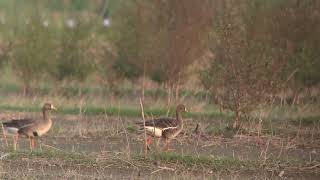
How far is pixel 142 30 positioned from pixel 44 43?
3727 mm

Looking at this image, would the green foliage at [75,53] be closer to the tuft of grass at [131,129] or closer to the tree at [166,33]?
the tree at [166,33]

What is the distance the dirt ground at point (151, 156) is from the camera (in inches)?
436

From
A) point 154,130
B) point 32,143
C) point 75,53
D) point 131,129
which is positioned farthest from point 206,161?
point 75,53

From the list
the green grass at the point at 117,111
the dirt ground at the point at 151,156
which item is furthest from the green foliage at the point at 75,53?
the dirt ground at the point at 151,156

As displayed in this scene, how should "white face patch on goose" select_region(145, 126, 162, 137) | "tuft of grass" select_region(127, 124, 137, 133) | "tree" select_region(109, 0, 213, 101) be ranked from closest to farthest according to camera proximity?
"white face patch on goose" select_region(145, 126, 162, 137), "tuft of grass" select_region(127, 124, 137, 133), "tree" select_region(109, 0, 213, 101)

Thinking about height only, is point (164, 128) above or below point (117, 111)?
below

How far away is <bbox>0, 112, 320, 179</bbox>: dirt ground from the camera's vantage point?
11.1 metres

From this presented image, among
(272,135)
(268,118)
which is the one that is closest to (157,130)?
(272,135)

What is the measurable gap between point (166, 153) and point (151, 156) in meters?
0.27

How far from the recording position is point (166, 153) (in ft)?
39.5

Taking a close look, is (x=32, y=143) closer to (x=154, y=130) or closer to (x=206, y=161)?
(x=154, y=130)

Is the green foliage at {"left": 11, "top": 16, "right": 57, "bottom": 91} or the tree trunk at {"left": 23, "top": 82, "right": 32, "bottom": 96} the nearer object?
the green foliage at {"left": 11, "top": 16, "right": 57, "bottom": 91}

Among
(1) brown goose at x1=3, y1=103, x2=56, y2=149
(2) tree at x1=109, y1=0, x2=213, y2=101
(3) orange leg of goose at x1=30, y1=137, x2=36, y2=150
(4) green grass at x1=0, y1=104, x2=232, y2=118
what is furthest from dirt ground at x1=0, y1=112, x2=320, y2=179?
(2) tree at x1=109, y1=0, x2=213, y2=101

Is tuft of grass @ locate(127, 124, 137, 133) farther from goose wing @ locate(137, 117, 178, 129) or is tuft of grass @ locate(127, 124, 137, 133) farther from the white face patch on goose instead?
the white face patch on goose
